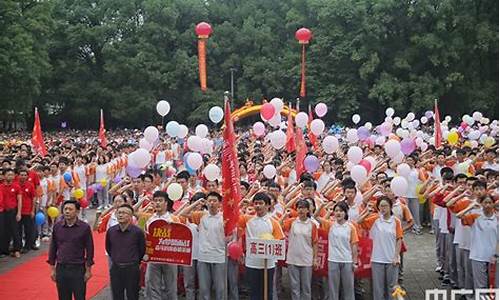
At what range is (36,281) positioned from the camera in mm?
8195

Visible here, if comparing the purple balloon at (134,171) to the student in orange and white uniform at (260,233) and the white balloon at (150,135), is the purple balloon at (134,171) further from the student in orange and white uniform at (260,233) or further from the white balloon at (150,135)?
the student in orange and white uniform at (260,233)

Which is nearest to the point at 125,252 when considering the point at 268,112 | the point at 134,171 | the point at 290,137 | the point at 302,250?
the point at 302,250

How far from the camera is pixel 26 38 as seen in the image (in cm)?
2953

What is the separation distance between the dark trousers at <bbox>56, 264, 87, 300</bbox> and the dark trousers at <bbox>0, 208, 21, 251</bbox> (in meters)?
3.85

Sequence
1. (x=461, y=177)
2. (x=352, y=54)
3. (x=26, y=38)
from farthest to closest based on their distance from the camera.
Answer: (x=352, y=54), (x=26, y=38), (x=461, y=177)

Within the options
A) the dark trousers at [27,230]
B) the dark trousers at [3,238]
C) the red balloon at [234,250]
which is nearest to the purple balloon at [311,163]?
the red balloon at [234,250]

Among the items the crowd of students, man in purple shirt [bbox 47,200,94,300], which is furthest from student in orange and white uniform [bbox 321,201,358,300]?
man in purple shirt [bbox 47,200,94,300]

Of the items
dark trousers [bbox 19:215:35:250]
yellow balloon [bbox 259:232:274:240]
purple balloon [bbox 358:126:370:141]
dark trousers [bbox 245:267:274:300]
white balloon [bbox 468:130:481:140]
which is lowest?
dark trousers [bbox 245:267:274:300]

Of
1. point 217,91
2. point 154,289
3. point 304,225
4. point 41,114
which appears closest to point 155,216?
point 154,289

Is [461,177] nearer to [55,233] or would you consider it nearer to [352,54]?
[55,233]

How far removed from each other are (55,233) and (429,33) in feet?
91.7

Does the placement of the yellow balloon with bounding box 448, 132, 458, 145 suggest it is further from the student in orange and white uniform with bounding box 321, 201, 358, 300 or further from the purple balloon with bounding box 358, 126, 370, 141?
the student in orange and white uniform with bounding box 321, 201, 358, 300

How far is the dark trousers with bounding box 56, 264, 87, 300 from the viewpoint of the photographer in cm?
596

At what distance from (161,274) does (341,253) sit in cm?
188
